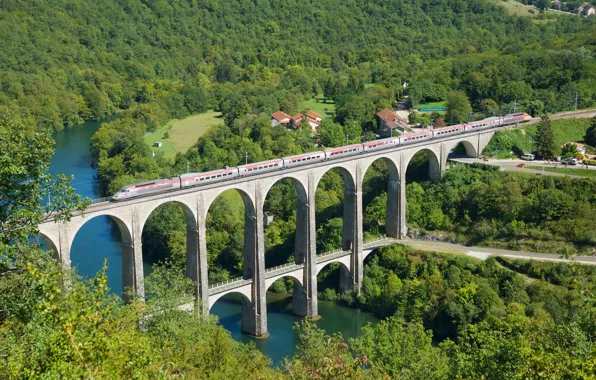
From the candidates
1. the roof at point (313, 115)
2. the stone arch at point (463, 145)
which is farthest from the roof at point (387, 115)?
the stone arch at point (463, 145)

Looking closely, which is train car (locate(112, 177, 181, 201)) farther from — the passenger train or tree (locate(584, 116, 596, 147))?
tree (locate(584, 116, 596, 147))

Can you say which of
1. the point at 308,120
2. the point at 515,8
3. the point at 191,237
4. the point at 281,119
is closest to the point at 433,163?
the point at 191,237

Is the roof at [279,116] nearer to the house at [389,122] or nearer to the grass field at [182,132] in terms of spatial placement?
the grass field at [182,132]

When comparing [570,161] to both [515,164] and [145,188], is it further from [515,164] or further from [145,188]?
[145,188]

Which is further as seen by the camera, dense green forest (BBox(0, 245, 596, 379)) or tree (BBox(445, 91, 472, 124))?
tree (BBox(445, 91, 472, 124))

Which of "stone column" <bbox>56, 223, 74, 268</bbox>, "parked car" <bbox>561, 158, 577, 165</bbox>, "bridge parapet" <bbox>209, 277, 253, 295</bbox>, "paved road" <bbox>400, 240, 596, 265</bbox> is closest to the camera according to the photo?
"stone column" <bbox>56, 223, 74, 268</bbox>

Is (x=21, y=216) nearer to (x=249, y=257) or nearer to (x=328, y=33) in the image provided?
(x=249, y=257)

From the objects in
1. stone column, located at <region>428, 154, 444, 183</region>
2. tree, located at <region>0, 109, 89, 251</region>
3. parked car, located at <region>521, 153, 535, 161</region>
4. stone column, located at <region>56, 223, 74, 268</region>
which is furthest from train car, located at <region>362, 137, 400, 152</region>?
tree, located at <region>0, 109, 89, 251</region>
